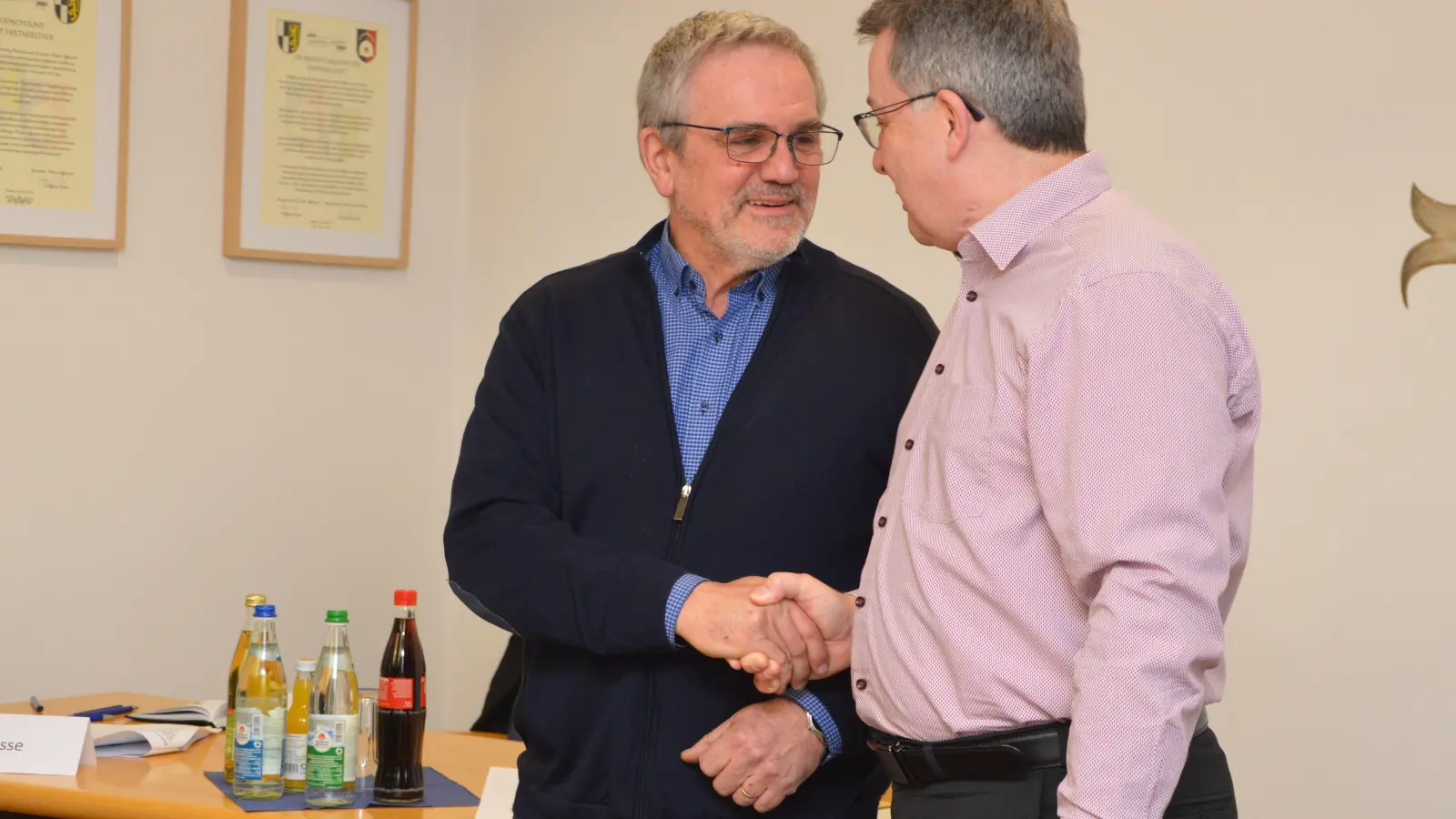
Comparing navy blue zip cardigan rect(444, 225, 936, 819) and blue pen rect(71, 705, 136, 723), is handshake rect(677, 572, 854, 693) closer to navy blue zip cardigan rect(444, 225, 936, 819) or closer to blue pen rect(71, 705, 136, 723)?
navy blue zip cardigan rect(444, 225, 936, 819)

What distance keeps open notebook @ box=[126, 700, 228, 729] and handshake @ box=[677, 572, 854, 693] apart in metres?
1.47

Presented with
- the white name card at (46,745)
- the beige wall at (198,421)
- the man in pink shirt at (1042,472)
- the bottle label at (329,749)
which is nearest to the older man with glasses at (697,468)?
the man in pink shirt at (1042,472)

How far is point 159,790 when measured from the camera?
7.53 feet

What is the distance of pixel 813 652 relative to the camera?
5.61 feet

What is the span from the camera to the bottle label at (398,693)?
220cm

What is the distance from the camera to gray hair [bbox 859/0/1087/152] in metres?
1.49

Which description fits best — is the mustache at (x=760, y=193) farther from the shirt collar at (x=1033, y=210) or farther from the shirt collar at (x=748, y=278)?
the shirt collar at (x=1033, y=210)

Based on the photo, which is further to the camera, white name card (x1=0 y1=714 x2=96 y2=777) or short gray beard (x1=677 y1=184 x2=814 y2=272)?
white name card (x1=0 y1=714 x2=96 y2=777)

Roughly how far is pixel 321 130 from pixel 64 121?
68cm

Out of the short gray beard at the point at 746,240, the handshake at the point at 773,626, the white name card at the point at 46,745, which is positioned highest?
the short gray beard at the point at 746,240

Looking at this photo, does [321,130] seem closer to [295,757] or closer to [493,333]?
[493,333]

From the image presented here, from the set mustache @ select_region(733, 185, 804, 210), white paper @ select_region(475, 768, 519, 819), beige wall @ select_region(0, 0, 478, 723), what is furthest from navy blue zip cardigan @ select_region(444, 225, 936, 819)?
beige wall @ select_region(0, 0, 478, 723)

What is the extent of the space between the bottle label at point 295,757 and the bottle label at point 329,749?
0.18 feet

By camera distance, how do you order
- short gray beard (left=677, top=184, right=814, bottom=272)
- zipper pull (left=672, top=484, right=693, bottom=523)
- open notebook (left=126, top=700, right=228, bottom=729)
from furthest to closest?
open notebook (left=126, top=700, right=228, bottom=729), short gray beard (left=677, top=184, right=814, bottom=272), zipper pull (left=672, top=484, right=693, bottom=523)
